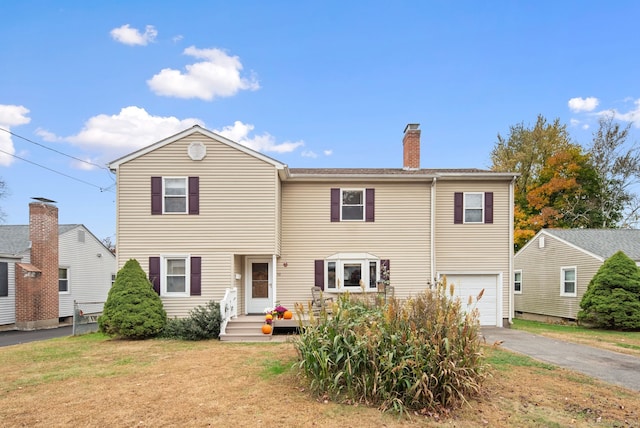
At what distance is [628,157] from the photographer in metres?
27.6

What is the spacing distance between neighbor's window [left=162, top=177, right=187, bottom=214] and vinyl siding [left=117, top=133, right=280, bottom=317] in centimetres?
18

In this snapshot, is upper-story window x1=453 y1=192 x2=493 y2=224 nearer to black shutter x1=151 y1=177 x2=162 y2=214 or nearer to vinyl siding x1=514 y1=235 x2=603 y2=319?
vinyl siding x1=514 y1=235 x2=603 y2=319

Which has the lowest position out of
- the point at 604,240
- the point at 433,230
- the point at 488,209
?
the point at 604,240

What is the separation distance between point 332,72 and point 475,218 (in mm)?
8454

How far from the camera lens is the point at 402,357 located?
527cm

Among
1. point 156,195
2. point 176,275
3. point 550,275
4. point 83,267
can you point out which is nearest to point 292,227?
point 176,275

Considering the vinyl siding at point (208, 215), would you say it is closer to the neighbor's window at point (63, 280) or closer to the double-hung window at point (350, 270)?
the double-hung window at point (350, 270)

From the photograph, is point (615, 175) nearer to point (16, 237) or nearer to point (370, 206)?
point (370, 206)

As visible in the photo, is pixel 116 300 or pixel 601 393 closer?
pixel 601 393

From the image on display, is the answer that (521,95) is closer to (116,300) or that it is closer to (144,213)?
(144,213)

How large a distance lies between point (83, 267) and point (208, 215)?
12.4 meters

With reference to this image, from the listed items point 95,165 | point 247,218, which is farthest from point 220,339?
point 95,165

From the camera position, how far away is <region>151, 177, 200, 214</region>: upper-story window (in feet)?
42.0

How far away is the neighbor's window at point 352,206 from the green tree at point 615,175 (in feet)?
73.4
